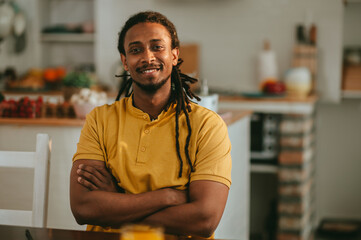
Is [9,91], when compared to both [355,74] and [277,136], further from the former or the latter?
[355,74]

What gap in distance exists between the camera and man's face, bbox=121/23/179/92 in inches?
60.6

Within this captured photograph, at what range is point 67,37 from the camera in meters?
4.51

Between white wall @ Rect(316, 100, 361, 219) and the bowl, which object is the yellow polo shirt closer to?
the bowl

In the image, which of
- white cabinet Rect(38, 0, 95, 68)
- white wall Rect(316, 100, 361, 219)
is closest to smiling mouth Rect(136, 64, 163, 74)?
white wall Rect(316, 100, 361, 219)

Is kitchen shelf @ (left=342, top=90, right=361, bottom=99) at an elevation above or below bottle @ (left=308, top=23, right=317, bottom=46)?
below

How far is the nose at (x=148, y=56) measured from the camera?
153 centimetres

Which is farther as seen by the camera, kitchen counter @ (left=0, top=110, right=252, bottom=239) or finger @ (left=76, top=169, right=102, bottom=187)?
kitchen counter @ (left=0, top=110, right=252, bottom=239)

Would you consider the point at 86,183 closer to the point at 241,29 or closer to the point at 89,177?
the point at 89,177

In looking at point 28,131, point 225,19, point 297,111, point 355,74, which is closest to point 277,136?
point 297,111

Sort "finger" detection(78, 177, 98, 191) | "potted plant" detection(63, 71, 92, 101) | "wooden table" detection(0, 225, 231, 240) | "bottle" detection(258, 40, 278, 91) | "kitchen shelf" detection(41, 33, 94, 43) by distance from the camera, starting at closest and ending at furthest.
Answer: "wooden table" detection(0, 225, 231, 240) → "finger" detection(78, 177, 98, 191) → "potted plant" detection(63, 71, 92, 101) → "bottle" detection(258, 40, 278, 91) → "kitchen shelf" detection(41, 33, 94, 43)

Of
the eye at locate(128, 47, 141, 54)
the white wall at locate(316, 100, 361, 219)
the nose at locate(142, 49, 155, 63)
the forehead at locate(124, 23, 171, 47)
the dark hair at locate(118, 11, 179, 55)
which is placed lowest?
the white wall at locate(316, 100, 361, 219)

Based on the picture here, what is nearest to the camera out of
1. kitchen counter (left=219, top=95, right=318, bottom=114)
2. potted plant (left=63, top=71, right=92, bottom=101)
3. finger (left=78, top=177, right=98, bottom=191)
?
finger (left=78, top=177, right=98, bottom=191)

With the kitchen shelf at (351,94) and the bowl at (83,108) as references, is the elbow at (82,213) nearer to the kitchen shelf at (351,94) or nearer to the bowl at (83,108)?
the bowl at (83,108)

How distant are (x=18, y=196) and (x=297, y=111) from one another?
6.40ft
